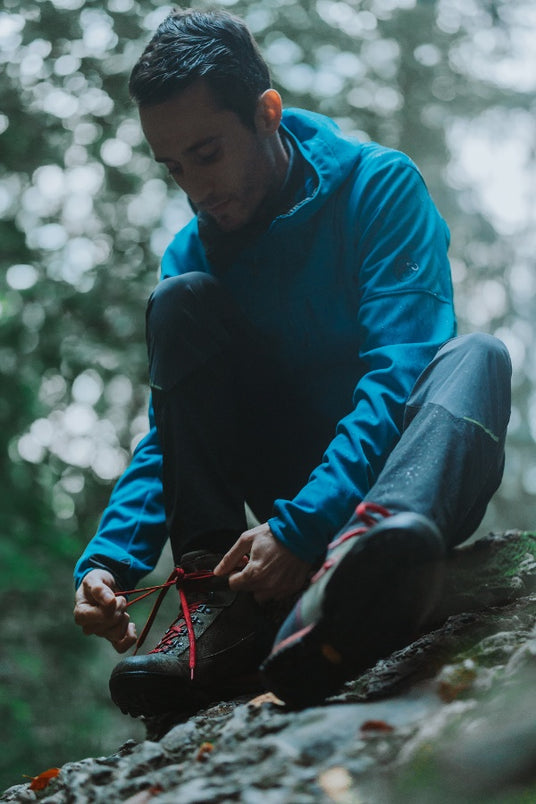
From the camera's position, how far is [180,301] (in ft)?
5.52

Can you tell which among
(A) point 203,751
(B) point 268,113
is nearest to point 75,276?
(B) point 268,113

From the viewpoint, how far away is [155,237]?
4527 millimetres

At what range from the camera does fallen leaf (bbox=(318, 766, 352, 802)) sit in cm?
82

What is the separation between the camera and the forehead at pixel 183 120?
1.63 metres

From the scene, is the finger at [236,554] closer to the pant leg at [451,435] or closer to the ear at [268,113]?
the pant leg at [451,435]

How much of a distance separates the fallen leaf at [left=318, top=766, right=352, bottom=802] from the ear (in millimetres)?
1349

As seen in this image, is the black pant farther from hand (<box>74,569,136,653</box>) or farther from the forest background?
the forest background

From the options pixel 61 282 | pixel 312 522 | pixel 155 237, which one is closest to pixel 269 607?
pixel 312 522

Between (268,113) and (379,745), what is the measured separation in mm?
1347

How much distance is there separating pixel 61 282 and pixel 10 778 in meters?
2.41

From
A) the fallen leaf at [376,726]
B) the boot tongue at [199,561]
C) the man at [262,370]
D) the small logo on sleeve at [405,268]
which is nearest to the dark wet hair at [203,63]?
the man at [262,370]

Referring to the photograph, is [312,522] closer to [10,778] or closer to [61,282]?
[10,778]

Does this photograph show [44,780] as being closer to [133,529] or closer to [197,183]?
[133,529]

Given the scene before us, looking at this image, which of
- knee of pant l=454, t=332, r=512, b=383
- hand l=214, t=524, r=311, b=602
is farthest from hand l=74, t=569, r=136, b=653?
knee of pant l=454, t=332, r=512, b=383
